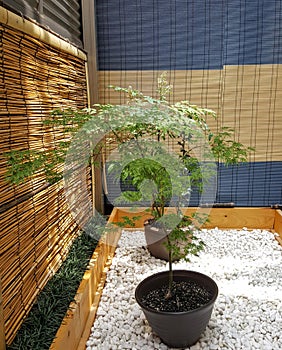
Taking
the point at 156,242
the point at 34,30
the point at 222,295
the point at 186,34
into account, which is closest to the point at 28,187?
the point at 34,30

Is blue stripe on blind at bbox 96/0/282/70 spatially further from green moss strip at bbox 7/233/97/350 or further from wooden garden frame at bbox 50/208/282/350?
green moss strip at bbox 7/233/97/350

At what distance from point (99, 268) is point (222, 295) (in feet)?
2.71

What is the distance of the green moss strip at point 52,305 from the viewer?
152cm

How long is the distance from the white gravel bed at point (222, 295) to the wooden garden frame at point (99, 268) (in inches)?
2.1

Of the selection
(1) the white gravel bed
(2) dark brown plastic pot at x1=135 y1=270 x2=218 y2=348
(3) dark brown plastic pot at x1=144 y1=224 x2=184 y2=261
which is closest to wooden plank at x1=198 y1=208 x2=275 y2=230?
(1) the white gravel bed

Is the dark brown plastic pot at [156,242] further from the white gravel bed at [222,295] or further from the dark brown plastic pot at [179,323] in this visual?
the dark brown plastic pot at [179,323]

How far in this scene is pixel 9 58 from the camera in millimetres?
1562

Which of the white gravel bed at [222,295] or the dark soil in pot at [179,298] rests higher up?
the dark soil in pot at [179,298]

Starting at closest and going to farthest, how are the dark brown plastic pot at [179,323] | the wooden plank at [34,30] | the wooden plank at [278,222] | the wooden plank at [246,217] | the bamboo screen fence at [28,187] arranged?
the wooden plank at [34,30] < the bamboo screen fence at [28,187] < the dark brown plastic pot at [179,323] < the wooden plank at [278,222] < the wooden plank at [246,217]

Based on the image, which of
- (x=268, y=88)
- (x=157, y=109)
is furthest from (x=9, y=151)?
(x=268, y=88)

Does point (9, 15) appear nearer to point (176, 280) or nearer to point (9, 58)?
point (9, 58)

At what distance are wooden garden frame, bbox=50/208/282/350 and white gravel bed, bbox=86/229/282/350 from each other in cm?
5

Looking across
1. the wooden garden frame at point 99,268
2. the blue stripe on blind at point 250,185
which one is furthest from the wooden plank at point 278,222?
the blue stripe on blind at point 250,185

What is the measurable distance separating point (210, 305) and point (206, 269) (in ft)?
2.81
